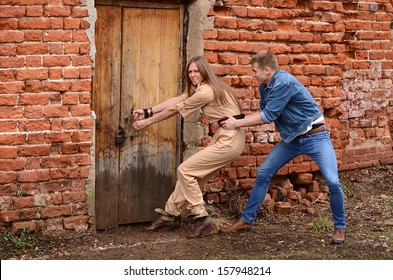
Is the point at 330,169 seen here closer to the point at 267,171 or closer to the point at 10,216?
the point at 267,171

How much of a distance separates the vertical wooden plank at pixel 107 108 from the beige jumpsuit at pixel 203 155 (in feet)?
2.31

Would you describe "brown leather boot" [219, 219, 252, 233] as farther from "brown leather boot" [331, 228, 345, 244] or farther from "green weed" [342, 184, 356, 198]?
"green weed" [342, 184, 356, 198]

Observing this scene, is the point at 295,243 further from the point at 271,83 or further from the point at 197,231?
the point at 271,83

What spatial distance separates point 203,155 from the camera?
277 inches

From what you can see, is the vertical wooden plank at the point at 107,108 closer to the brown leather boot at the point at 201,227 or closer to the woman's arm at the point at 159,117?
the woman's arm at the point at 159,117

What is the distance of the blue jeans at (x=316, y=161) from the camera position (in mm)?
6699

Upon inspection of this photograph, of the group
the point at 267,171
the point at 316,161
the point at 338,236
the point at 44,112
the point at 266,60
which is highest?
the point at 266,60

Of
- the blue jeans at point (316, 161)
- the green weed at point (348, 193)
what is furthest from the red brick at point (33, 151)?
the green weed at point (348, 193)

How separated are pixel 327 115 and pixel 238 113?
1804mm

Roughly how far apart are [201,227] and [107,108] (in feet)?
5.19

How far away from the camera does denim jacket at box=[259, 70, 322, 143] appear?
6664 millimetres

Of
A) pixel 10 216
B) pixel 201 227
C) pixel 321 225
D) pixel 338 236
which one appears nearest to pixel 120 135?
pixel 201 227

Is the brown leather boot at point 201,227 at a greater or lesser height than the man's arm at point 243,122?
lesser

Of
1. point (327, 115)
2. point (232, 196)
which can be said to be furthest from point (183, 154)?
point (327, 115)
